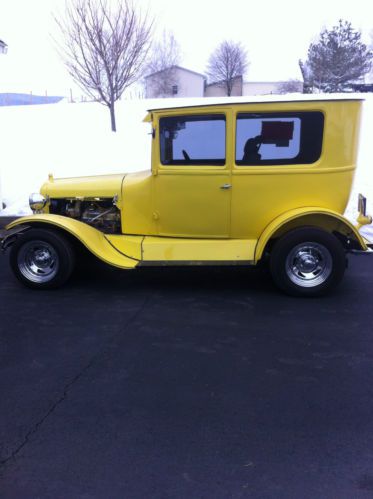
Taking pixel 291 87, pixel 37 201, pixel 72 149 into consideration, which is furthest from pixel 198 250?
pixel 291 87

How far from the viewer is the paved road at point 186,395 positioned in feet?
7.96

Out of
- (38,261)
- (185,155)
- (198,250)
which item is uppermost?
(185,155)

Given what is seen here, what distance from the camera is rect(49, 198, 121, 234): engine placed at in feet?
18.7

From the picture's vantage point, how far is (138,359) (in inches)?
147

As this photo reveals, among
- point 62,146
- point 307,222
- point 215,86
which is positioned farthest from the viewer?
point 215,86

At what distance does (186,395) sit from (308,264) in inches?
98.0

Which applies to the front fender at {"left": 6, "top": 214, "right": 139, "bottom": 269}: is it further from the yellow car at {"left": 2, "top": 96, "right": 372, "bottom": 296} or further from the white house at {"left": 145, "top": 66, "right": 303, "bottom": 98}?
the white house at {"left": 145, "top": 66, "right": 303, "bottom": 98}

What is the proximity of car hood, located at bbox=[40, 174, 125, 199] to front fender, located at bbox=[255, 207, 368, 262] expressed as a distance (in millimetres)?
1850

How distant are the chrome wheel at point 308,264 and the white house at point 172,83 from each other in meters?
31.2

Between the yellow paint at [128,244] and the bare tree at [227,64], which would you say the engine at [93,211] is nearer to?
the yellow paint at [128,244]

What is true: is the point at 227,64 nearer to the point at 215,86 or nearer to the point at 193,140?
the point at 215,86

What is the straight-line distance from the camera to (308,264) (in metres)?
5.09

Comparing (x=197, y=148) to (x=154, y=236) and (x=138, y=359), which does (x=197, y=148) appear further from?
(x=138, y=359)

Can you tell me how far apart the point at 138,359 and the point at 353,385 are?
1667mm
